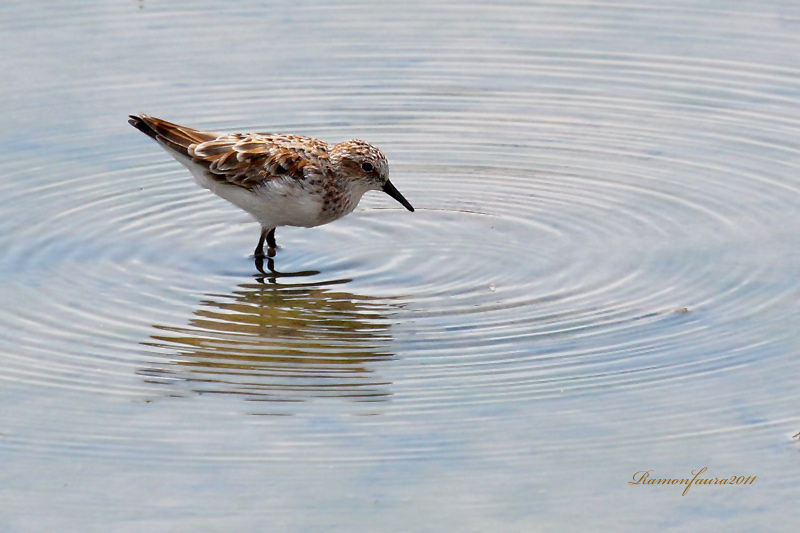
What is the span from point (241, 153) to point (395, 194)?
53.2 inches

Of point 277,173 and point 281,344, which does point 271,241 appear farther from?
point 281,344

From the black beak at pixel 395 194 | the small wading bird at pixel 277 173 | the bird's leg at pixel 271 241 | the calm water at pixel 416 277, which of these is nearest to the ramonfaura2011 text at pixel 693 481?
the calm water at pixel 416 277

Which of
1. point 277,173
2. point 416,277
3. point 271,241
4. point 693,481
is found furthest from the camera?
point 271,241

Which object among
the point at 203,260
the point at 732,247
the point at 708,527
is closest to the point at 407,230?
the point at 203,260

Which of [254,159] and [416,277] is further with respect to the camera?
[254,159]

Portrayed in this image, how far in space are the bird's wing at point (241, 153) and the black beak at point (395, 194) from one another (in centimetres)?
60

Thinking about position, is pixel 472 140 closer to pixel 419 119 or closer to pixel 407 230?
pixel 419 119

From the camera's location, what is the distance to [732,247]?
11688 mm

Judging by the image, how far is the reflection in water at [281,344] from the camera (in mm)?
9555

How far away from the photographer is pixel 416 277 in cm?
1147

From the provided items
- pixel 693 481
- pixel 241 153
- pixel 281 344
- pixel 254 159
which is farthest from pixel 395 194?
pixel 693 481

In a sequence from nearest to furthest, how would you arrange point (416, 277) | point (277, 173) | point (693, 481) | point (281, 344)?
point (693, 481), point (281, 344), point (416, 277), point (277, 173)

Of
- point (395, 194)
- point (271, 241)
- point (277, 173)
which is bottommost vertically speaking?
point (271, 241)

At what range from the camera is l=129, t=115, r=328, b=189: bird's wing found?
12180 millimetres
